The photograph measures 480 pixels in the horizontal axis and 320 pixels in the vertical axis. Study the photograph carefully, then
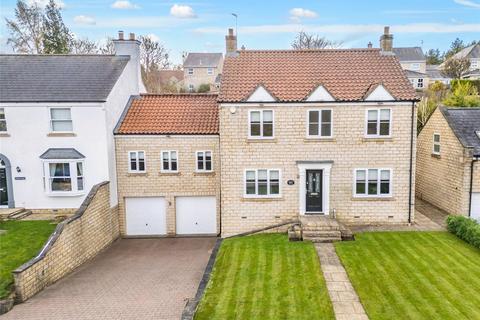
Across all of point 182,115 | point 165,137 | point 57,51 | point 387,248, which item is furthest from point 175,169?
point 57,51

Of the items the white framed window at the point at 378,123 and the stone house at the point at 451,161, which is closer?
the white framed window at the point at 378,123

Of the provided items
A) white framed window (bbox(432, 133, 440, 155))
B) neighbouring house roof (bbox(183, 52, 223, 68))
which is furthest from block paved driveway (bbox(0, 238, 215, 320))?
neighbouring house roof (bbox(183, 52, 223, 68))

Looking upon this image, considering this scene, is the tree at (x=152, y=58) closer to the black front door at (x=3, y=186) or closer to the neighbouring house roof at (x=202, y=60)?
the neighbouring house roof at (x=202, y=60)

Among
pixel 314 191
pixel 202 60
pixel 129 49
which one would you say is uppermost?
pixel 202 60

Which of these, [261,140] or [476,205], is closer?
[261,140]

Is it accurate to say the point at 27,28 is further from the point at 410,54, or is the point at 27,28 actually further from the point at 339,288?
the point at 410,54

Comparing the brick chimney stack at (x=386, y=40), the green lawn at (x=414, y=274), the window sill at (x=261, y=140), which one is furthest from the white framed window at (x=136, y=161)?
the brick chimney stack at (x=386, y=40)

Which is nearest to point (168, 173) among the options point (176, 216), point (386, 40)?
point (176, 216)

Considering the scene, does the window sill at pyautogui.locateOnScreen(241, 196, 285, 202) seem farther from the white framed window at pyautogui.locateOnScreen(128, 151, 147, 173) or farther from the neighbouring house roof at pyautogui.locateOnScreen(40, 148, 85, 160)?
the neighbouring house roof at pyautogui.locateOnScreen(40, 148, 85, 160)
